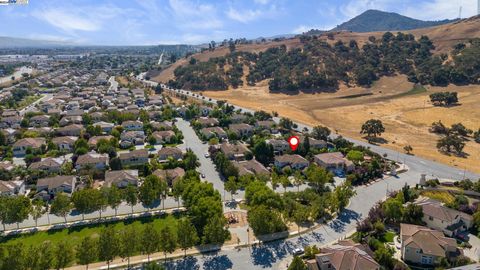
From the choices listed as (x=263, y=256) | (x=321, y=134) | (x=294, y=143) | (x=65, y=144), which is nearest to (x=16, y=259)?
(x=263, y=256)

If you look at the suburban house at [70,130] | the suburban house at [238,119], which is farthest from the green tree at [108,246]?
the suburban house at [238,119]

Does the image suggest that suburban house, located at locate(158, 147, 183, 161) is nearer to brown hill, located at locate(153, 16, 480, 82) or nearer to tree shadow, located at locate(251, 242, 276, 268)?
tree shadow, located at locate(251, 242, 276, 268)

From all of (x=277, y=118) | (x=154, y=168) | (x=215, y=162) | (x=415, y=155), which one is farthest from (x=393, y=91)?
(x=154, y=168)

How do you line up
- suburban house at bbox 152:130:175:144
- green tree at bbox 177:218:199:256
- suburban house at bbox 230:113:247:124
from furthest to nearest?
suburban house at bbox 230:113:247:124 < suburban house at bbox 152:130:175:144 < green tree at bbox 177:218:199:256

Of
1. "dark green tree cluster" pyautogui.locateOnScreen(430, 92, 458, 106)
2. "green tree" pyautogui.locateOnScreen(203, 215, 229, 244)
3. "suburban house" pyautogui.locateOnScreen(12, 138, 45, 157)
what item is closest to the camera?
"green tree" pyautogui.locateOnScreen(203, 215, 229, 244)

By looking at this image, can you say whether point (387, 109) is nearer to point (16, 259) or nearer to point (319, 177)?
point (319, 177)

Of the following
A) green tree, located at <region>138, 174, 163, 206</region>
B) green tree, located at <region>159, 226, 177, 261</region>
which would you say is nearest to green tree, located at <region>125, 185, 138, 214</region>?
green tree, located at <region>138, 174, 163, 206</region>
